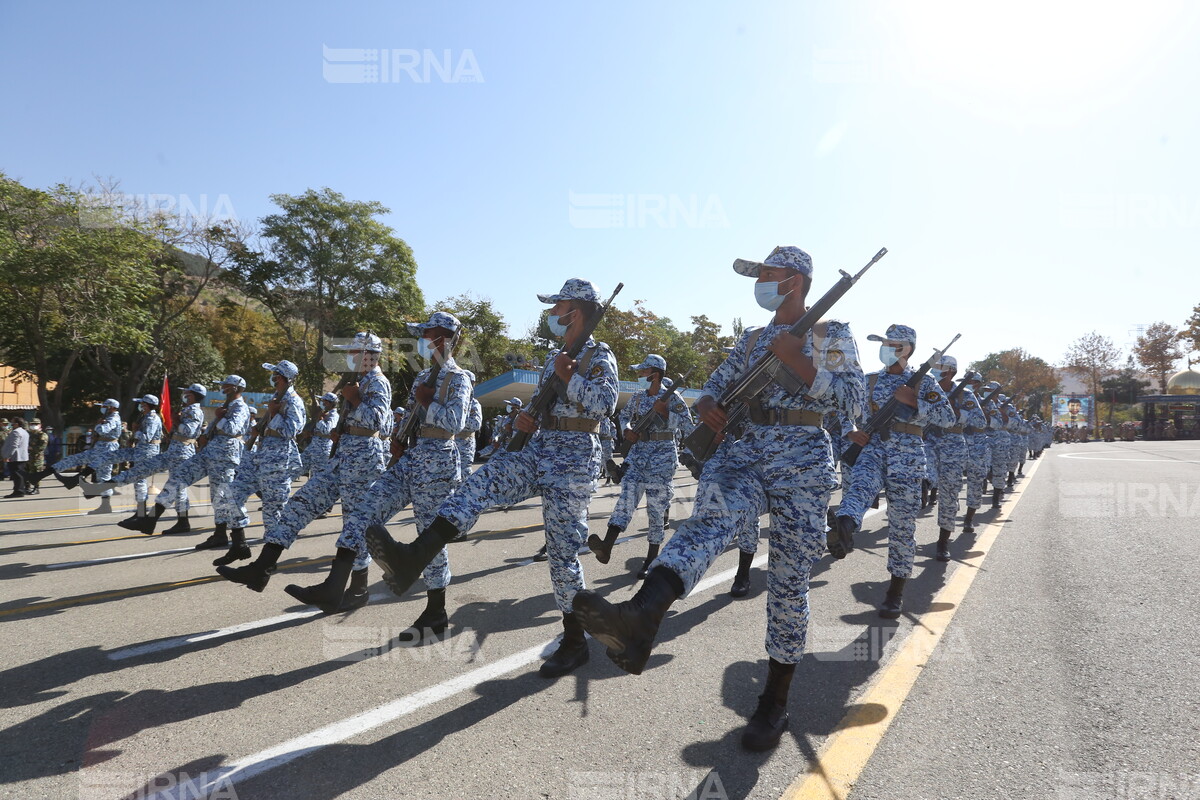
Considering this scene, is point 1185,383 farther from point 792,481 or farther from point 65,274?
point 65,274

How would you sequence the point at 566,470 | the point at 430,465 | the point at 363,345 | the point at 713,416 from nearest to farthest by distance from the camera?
the point at 713,416
the point at 566,470
the point at 430,465
the point at 363,345

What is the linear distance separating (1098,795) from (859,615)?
2480 mm

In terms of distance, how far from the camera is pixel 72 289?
70.7ft

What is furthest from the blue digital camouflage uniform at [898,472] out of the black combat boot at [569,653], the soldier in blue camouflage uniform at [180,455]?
the soldier in blue camouflage uniform at [180,455]

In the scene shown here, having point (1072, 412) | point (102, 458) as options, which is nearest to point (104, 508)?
point (102, 458)

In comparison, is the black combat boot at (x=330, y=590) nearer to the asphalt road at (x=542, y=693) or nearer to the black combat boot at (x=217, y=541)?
the asphalt road at (x=542, y=693)

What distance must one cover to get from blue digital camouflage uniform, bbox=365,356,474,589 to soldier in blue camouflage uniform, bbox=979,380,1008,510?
32.3 ft

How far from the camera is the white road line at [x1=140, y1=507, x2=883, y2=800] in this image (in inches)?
99.9

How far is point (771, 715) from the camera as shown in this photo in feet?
9.80

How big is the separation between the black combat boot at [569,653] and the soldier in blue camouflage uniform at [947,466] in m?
4.85

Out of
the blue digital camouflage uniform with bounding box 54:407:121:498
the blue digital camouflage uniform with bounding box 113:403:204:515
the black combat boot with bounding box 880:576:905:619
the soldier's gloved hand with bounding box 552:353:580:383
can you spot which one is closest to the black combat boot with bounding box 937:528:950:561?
the black combat boot with bounding box 880:576:905:619

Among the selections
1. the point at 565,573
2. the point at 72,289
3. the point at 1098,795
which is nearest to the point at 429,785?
the point at 565,573

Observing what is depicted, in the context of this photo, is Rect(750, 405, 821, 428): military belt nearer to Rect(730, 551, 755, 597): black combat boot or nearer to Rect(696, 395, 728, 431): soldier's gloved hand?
Rect(696, 395, 728, 431): soldier's gloved hand

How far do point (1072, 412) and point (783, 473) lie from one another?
251ft
